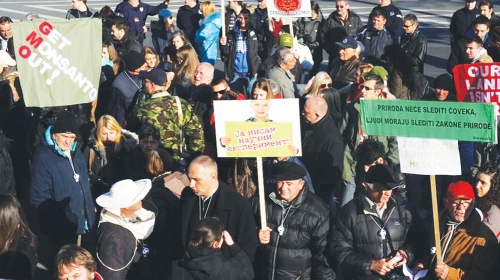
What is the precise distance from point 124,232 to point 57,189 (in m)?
1.79

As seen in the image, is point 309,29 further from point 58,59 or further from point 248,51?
point 58,59

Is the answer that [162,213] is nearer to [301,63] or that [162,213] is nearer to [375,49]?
[301,63]

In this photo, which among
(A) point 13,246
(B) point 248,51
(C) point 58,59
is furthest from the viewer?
(B) point 248,51

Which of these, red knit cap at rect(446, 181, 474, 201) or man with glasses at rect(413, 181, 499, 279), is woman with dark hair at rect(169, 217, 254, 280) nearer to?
man with glasses at rect(413, 181, 499, 279)

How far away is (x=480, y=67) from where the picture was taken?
328 inches

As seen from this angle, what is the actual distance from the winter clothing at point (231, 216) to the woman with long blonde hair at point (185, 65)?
4.67 meters

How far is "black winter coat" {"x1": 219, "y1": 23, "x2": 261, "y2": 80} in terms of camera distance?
14.1 m

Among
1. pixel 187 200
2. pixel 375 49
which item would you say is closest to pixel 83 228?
pixel 187 200

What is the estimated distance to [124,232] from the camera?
22.4ft

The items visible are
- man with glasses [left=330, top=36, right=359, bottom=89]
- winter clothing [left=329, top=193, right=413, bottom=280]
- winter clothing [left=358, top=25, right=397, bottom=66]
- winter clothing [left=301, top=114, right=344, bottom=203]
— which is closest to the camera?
winter clothing [left=329, top=193, right=413, bottom=280]

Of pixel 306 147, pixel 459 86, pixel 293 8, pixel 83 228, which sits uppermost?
pixel 293 8

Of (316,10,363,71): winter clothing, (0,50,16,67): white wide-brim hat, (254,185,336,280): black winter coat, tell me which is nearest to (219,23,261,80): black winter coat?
(316,10,363,71): winter clothing

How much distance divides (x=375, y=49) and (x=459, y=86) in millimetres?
5217

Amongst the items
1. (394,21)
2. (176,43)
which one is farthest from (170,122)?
(394,21)
